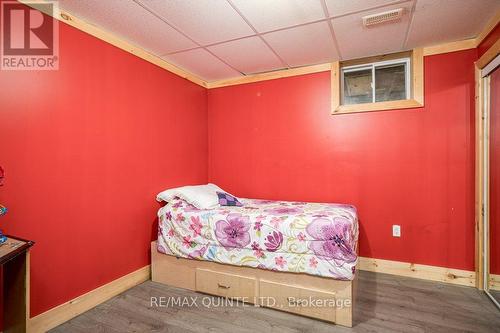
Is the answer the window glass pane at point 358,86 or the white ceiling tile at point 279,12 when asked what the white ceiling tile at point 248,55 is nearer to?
the white ceiling tile at point 279,12

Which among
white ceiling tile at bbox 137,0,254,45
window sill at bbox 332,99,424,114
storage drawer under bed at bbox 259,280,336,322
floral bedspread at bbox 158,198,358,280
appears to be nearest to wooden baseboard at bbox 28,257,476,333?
floral bedspread at bbox 158,198,358,280

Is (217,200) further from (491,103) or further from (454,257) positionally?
(491,103)

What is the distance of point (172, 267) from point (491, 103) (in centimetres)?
326

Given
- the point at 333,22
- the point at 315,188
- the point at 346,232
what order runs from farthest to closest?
1. the point at 315,188
2. the point at 333,22
3. the point at 346,232

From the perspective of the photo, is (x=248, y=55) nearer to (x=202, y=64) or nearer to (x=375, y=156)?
(x=202, y=64)

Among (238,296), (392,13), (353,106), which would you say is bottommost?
(238,296)

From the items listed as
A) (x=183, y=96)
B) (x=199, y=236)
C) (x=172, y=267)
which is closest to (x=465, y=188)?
(x=199, y=236)

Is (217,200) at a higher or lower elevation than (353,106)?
lower

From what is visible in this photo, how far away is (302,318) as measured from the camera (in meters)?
1.98

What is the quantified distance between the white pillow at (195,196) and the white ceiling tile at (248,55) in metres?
1.49

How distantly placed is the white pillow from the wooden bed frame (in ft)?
1.63

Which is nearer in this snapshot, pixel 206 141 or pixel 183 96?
pixel 183 96

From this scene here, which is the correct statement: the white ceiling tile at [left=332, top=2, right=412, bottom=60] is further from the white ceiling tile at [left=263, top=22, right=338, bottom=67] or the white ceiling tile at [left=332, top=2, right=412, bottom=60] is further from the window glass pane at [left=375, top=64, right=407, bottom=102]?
the window glass pane at [left=375, top=64, right=407, bottom=102]

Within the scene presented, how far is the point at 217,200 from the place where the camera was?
9.01 ft
